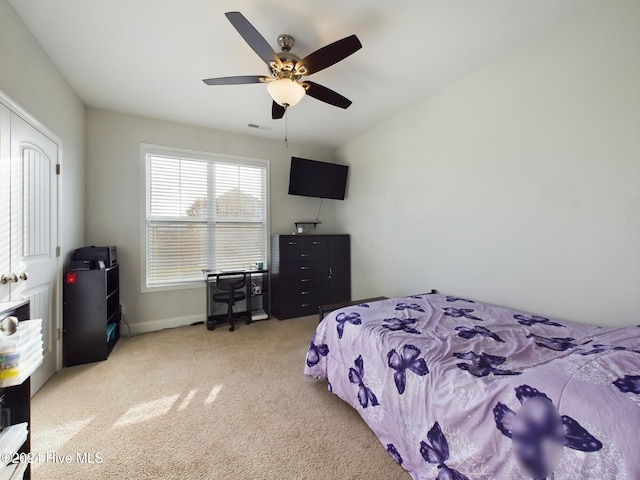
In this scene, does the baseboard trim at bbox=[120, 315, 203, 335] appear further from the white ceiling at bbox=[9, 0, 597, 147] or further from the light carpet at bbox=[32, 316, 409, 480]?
the white ceiling at bbox=[9, 0, 597, 147]

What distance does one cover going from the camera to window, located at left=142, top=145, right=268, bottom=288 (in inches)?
136

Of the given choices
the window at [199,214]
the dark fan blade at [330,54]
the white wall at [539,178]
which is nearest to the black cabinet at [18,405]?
the dark fan blade at [330,54]

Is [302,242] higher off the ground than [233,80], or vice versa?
[233,80]

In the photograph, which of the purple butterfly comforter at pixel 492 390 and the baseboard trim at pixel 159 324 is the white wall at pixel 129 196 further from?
the purple butterfly comforter at pixel 492 390

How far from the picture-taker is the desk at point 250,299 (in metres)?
3.64

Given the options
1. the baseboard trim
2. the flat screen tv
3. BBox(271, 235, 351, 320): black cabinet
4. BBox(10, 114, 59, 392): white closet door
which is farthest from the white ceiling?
the baseboard trim

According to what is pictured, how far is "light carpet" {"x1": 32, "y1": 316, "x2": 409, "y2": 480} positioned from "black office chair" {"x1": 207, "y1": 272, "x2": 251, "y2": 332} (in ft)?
2.53

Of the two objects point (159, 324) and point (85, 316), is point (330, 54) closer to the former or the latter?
point (85, 316)

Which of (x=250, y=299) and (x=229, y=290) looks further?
(x=250, y=299)

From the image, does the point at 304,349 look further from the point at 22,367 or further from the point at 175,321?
the point at 22,367

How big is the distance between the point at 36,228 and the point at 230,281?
199cm

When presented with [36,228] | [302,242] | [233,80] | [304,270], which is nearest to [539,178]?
[233,80]

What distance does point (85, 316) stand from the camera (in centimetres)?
251

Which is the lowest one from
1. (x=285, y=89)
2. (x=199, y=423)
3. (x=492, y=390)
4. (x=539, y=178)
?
(x=199, y=423)
